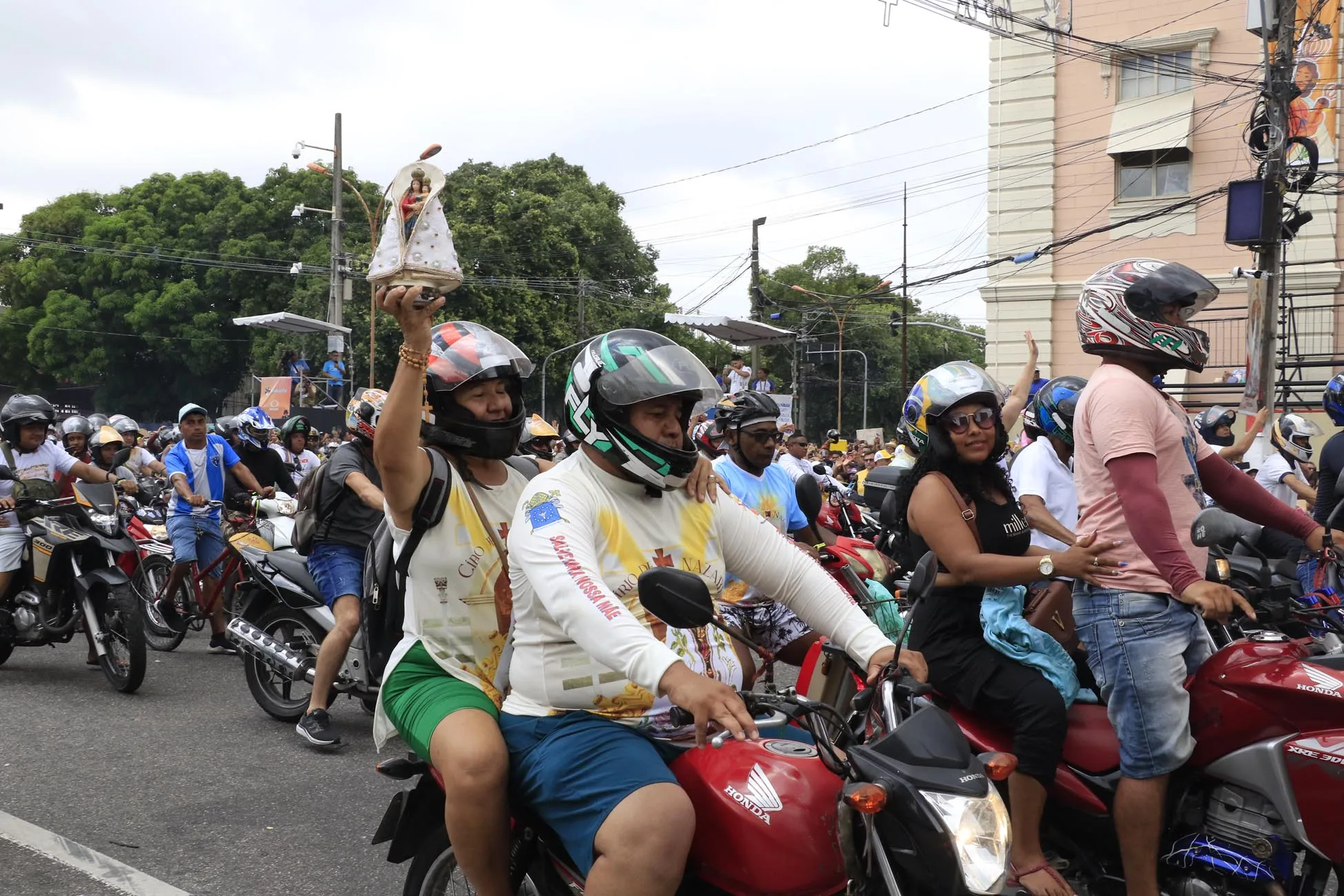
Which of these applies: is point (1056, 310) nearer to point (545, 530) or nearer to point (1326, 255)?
point (1326, 255)

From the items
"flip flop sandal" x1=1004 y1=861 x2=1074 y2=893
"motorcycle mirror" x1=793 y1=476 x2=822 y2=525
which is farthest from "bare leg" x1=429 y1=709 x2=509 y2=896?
"motorcycle mirror" x1=793 y1=476 x2=822 y2=525

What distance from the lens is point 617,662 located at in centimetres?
248

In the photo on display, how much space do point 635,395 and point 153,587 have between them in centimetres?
842

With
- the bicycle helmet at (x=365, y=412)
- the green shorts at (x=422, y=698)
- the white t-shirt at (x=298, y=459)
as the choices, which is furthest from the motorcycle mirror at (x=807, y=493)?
the white t-shirt at (x=298, y=459)

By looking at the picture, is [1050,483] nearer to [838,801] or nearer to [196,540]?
[838,801]

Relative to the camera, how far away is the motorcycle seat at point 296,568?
7.11 metres

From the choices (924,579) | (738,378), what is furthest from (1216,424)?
(924,579)

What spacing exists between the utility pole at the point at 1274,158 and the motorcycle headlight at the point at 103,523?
377 inches

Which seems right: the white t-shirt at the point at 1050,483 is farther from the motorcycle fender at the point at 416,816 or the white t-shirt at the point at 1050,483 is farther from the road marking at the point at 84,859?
the road marking at the point at 84,859

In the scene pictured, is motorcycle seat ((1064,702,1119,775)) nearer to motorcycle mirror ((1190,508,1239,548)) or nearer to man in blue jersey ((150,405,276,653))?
motorcycle mirror ((1190,508,1239,548))

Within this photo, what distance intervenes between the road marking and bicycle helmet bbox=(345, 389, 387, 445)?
227cm

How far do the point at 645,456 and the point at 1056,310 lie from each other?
83.6 ft

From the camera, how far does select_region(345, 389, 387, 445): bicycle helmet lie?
20.7 ft

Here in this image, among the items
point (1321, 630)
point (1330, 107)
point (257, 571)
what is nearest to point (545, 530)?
point (1321, 630)
